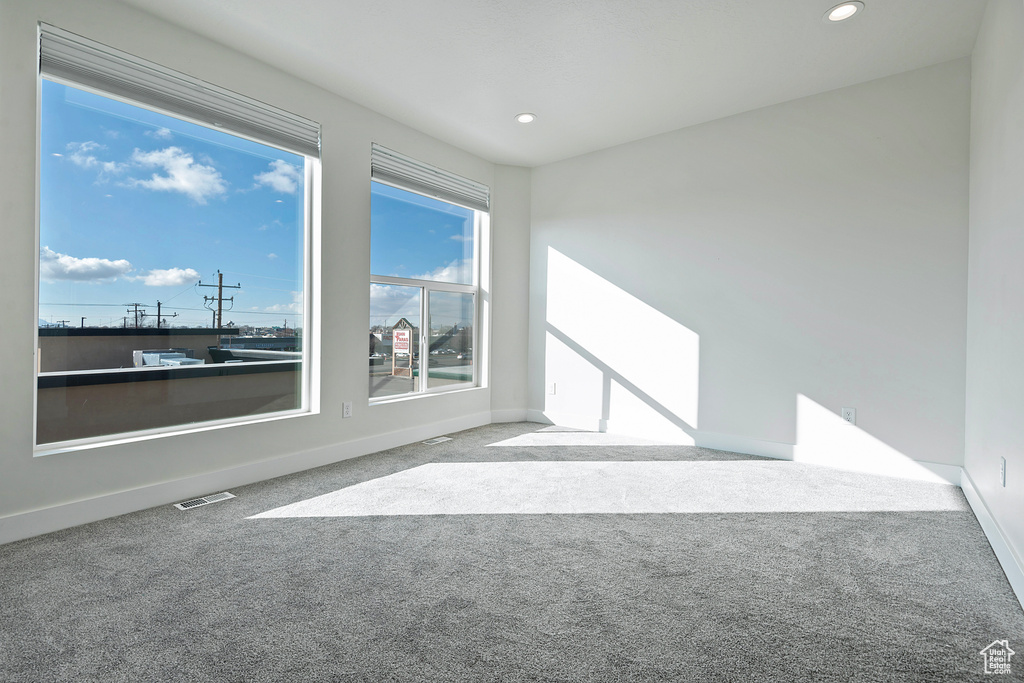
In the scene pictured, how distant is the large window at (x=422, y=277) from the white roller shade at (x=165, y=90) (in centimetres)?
75

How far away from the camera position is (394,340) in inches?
167

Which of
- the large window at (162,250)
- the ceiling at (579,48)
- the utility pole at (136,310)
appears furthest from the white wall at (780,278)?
the utility pole at (136,310)

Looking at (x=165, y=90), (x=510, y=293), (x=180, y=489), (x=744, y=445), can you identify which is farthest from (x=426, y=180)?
(x=744, y=445)

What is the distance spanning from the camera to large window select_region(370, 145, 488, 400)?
13.3 ft

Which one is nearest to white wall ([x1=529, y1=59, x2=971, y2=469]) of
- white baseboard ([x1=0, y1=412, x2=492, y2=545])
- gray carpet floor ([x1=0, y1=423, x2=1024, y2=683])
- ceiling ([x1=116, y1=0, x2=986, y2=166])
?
ceiling ([x1=116, y1=0, x2=986, y2=166])

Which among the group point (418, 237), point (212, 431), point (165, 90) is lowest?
point (212, 431)

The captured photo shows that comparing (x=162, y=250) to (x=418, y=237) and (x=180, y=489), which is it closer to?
(x=180, y=489)

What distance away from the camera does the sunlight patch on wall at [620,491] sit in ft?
8.92

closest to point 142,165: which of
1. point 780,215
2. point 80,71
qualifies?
point 80,71

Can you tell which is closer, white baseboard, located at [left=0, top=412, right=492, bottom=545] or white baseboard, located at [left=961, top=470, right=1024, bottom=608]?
white baseboard, located at [left=961, top=470, right=1024, bottom=608]

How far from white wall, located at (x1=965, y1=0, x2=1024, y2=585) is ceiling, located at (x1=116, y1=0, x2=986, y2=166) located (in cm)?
52

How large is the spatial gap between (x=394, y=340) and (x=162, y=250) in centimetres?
182

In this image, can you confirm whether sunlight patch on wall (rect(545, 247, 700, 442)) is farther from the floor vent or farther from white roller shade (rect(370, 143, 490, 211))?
the floor vent

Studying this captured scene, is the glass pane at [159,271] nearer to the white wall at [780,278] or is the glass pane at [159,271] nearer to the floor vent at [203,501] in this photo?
the floor vent at [203,501]
